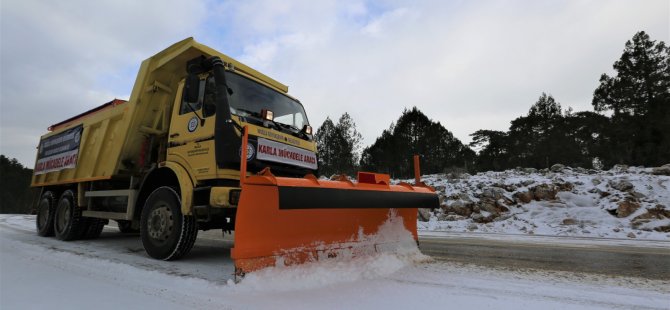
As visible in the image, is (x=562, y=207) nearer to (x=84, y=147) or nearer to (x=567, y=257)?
(x=567, y=257)

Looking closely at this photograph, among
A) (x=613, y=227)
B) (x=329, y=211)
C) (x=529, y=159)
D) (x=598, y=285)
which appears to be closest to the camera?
(x=598, y=285)

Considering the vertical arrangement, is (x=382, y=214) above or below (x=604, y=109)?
below

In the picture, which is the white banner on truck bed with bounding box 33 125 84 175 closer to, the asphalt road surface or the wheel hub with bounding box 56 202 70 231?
the wheel hub with bounding box 56 202 70 231

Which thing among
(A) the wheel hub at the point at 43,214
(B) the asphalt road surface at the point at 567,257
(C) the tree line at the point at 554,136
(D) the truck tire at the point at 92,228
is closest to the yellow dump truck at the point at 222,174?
(D) the truck tire at the point at 92,228

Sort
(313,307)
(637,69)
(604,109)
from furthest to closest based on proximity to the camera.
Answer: (604,109) → (637,69) → (313,307)

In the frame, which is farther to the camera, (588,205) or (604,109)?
(604,109)

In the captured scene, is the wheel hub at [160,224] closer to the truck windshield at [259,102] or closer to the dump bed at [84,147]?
the truck windshield at [259,102]

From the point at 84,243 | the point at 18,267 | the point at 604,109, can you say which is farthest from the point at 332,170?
the point at 18,267

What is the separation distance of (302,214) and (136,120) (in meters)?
3.65

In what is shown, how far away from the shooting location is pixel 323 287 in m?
3.37

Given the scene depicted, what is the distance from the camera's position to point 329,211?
4.25 metres

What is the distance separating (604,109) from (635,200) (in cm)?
2263

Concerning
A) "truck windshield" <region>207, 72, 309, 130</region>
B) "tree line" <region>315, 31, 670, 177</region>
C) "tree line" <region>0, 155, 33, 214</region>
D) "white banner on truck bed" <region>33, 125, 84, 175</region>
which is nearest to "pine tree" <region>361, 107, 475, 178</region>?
"tree line" <region>315, 31, 670, 177</region>

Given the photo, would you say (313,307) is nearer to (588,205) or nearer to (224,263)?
(224,263)
